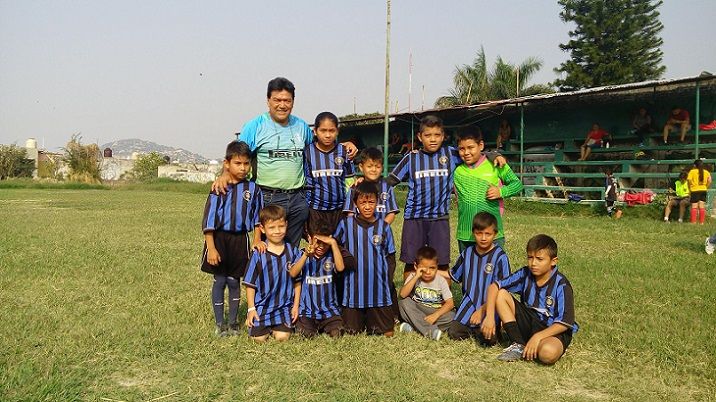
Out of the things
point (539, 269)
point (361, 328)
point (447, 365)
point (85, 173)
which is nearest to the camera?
point (447, 365)

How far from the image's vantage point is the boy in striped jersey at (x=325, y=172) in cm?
480

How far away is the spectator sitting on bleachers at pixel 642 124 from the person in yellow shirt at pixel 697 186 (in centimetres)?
301

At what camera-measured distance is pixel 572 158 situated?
18.3 metres

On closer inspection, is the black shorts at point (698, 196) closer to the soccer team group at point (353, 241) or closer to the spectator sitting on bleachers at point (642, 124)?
the spectator sitting on bleachers at point (642, 124)

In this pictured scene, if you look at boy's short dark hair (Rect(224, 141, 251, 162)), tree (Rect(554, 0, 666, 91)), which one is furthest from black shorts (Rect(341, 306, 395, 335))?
tree (Rect(554, 0, 666, 91))

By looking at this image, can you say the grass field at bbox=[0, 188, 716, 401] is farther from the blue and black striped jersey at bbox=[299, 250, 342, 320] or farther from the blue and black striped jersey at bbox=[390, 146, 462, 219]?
the blue and black striped jersey at bbox=[390, 146, 462, 219]

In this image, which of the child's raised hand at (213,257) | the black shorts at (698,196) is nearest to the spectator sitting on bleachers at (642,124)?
the black shorts at (698,196)

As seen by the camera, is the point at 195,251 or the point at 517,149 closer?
the point at 195,251

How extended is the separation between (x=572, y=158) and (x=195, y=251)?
12.9 metres

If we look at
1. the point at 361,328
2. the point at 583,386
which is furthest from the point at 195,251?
the point at 583,386

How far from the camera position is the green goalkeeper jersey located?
15.8ft

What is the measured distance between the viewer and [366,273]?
4.67 m

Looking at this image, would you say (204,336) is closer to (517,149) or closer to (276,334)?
(276,334)

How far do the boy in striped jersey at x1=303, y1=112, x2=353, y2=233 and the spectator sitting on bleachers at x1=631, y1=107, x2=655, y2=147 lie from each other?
13.2 metres
